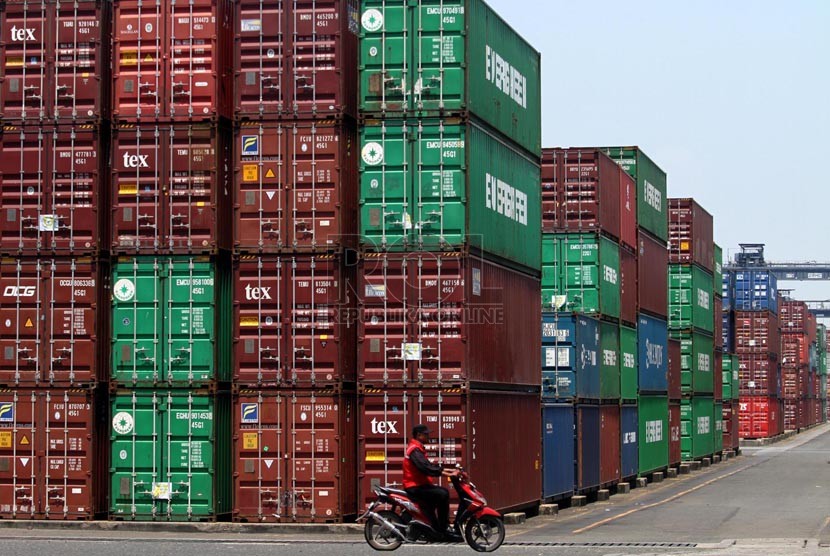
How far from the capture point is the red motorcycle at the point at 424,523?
21.0 metres

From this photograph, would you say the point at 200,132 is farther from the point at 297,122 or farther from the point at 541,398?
the point at 541,398

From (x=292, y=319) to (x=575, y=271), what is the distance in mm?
11753

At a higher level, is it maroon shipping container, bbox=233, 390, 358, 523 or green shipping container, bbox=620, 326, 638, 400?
green shipping container, bbox=620, 326, 638, 400

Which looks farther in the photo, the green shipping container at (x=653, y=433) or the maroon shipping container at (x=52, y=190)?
the green shipping container at (x=653, y=433)

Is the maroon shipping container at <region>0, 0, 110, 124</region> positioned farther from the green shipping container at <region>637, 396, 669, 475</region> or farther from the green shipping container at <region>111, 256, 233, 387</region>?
the green shipping container at <region>637, 396, 669, 475</region>

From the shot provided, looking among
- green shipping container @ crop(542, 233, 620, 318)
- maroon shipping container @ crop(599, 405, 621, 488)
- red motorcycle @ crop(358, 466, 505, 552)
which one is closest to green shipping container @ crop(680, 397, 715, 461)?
maroon shipping container @ crop(599, 405, 621, 488)

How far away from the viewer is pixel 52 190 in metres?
26.0

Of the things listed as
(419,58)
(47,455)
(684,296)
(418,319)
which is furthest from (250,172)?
(684,296)

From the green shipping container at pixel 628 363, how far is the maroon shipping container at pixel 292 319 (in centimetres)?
1531

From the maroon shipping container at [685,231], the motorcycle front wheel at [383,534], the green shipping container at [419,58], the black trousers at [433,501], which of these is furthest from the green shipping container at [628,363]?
the motorcycle front wheel at [383,534]

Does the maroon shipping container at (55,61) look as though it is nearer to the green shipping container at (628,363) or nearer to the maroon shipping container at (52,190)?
the maroon shipping container at (52,190)

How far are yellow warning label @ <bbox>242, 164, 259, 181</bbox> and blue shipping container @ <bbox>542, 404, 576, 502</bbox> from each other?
9.23m

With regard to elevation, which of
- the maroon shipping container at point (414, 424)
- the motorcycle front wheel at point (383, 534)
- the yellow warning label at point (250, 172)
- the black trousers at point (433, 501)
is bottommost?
the motorcycle front wheel at point (383, 534)

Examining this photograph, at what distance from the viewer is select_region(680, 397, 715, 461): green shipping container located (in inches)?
2073
